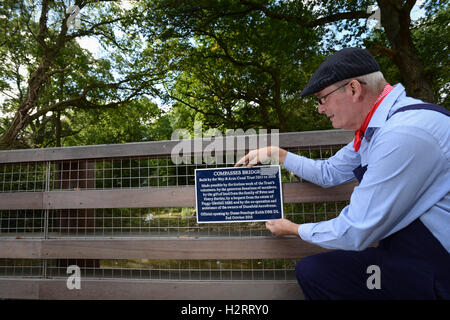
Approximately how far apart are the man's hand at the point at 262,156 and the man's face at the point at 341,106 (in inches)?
21.7

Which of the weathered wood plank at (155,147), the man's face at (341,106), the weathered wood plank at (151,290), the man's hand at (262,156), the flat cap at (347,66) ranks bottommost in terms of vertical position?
the weathered wood plank at (151,290)

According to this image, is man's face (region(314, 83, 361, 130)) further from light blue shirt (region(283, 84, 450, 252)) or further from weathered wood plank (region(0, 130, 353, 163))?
weathered wood plank (region(0, 130, 353, 163))

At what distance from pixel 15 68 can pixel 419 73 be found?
17271 mm

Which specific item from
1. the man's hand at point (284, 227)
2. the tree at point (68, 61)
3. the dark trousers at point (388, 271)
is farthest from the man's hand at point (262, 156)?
the tree at point (68, 61)

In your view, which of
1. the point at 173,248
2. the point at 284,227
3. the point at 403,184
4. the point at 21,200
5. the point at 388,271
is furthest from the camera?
the point at 21,200

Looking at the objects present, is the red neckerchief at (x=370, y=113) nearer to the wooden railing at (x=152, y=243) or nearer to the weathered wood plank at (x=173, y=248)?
the wooden railing at (x=152, y=243)

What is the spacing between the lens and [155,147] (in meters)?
2.54

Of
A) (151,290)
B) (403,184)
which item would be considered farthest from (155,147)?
(403,184)

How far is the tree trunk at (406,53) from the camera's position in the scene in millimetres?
7031

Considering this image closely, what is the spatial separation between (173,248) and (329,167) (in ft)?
5.00

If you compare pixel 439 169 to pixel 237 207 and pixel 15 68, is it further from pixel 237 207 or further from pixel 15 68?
pixel 15 68

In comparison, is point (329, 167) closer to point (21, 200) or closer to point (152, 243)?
point (152, 243)
